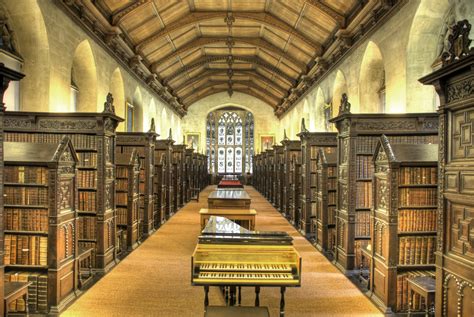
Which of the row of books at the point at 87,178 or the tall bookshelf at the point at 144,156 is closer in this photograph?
the row of books at the point at 87,178

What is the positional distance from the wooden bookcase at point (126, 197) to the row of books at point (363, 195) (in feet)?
14.8

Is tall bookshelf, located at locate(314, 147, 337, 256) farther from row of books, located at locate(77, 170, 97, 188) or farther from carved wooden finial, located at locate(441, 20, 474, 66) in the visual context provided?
carved wooden finial, located at locate(441, 20, 474, 66)

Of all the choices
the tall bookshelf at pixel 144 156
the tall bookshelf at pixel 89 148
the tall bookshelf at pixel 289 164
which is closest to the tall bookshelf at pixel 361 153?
the tall bookshelf at pixel 89 148

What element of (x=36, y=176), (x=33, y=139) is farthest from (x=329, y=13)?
(x=36, y=176)

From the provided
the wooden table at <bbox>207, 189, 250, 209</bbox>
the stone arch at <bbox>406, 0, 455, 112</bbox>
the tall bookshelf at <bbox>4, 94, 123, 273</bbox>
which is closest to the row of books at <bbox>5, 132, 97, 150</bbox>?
the tall bookshelf at <bbox>4, 94, 123, 273</bbox>

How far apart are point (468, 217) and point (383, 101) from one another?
979 centimetres

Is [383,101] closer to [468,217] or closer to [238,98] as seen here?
[468,217]

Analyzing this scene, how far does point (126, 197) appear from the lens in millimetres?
9242

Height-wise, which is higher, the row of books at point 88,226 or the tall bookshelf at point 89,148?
the tall bookshelf at point 89,148

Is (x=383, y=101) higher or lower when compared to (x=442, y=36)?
lower

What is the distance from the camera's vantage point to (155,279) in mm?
6836

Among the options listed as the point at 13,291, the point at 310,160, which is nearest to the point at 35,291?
the point at 13,291

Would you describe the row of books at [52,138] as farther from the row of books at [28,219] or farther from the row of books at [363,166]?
the row of books at [363,166]

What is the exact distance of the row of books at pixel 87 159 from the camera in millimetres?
7344
